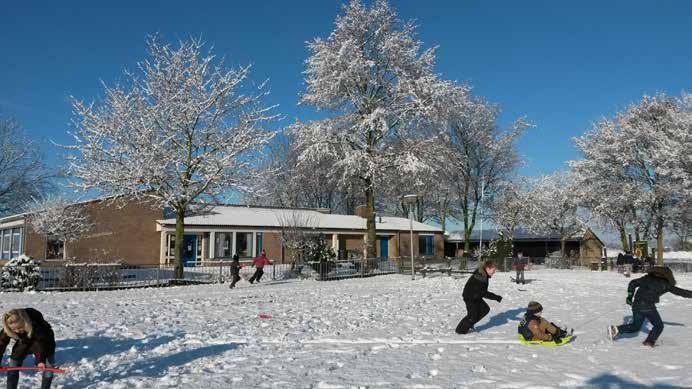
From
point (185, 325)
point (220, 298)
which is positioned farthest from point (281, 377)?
point (220, 298)

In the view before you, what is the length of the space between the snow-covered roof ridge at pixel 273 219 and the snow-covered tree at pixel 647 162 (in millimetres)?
14492

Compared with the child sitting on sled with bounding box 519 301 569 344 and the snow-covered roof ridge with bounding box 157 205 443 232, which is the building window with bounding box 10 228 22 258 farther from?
the child sitting on sled with bounding box 519 301 569 344

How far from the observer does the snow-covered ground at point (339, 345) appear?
6891 mm

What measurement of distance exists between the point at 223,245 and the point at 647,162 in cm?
2835

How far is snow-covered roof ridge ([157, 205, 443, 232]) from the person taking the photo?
3366cm

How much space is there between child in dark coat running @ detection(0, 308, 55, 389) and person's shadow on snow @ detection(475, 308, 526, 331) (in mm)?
7989

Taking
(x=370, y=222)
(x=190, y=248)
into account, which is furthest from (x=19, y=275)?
(x=370, y=222)

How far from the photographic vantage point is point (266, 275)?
26.1m

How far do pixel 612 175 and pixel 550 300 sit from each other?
24577 mm

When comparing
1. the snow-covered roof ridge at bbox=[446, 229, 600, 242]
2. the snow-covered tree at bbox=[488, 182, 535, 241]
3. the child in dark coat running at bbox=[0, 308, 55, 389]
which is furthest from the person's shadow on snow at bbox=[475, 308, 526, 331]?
the snow-covered roof ridge at bbox=[446, 229, 600, 242]

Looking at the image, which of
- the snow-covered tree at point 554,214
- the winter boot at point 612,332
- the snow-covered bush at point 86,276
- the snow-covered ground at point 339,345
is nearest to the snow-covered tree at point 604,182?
the snow-covered tree at point 554,214

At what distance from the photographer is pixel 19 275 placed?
18.2 m

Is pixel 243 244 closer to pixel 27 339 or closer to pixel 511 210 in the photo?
pixel 511 210

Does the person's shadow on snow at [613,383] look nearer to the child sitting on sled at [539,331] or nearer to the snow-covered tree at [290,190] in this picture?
the child sitting on sled at [539,331]
